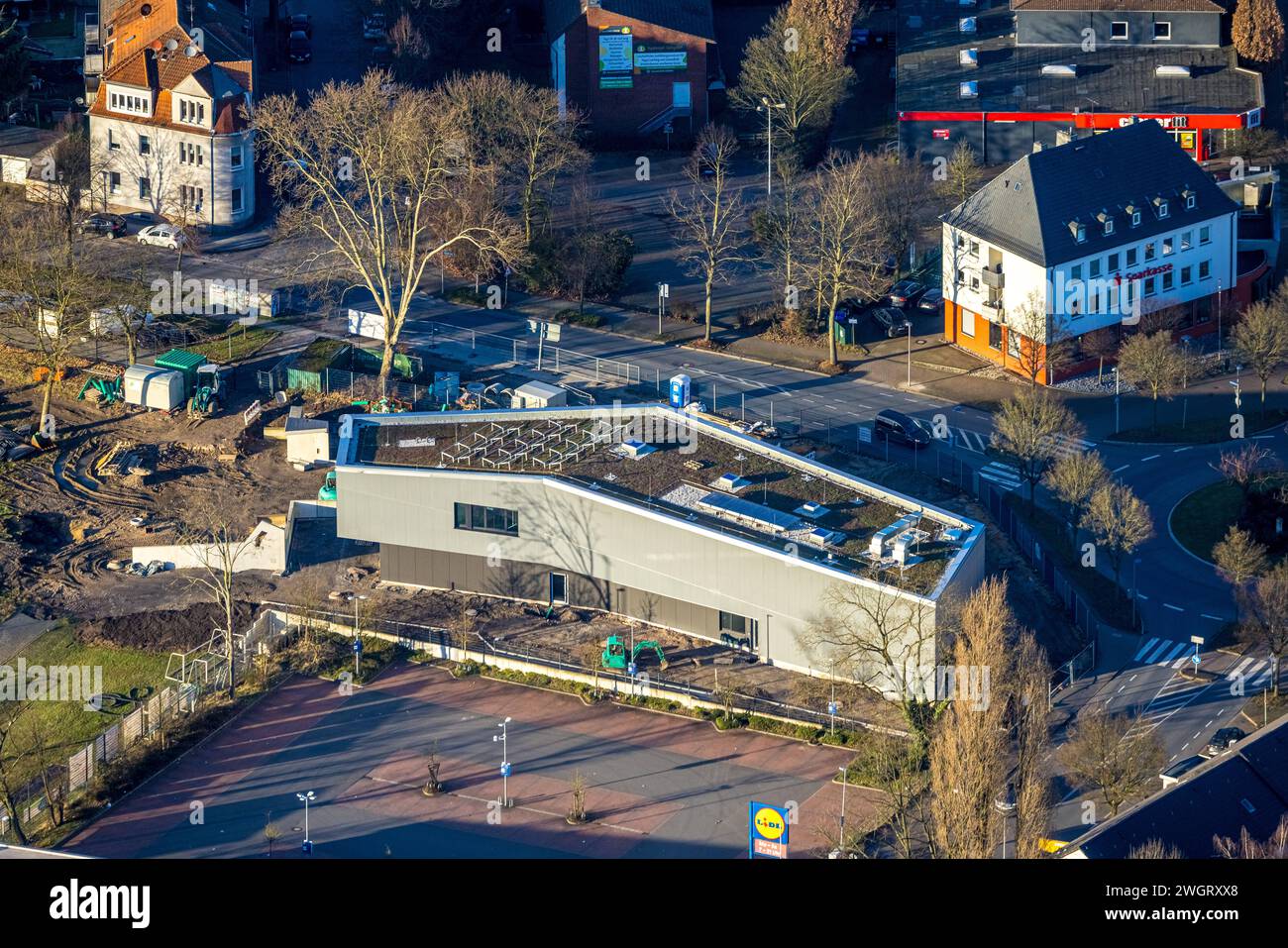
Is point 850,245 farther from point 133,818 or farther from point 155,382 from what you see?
point 133,818

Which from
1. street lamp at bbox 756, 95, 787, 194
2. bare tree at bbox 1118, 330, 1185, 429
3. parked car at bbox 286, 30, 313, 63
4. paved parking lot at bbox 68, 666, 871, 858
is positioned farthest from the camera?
parked car at bbox 286, 30, 313, 63

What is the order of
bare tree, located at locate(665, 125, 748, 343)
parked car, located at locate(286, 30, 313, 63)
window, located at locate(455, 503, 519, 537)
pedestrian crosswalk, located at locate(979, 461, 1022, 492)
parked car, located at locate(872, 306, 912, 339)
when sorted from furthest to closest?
parked car, located at locate(286, 30, 313, 63), bare tree, located at locate(665, 125, 748, 343), parked car, located at locate(872, 306, 912, 339), pedestrian crosswalk, located at locate(979, 461, 1022, 492), window, located at locate(455, 503, 519, 537)

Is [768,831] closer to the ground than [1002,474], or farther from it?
closer to the ground

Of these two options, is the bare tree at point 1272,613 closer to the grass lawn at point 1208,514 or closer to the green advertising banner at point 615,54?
the grass lawn at point 1208,514

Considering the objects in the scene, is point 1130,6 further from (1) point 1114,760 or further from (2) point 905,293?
(1) point 1114,760

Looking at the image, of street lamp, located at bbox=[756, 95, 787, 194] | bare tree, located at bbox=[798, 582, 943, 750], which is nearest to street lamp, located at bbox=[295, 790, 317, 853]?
bare tree, located at bbox=[798, 582, 943, 750]

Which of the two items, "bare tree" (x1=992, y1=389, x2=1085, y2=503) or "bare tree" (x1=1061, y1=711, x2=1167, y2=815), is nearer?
"bare tree" (x1=1061, y1=711, x2=1167, y2=815)

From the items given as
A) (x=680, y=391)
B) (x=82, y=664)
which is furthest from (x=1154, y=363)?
(x=82, y=664)

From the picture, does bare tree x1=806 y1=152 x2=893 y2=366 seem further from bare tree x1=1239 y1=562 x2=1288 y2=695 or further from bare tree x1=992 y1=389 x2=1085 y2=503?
bare tree x1=1239 y1=562 x2=1288 y2=695
